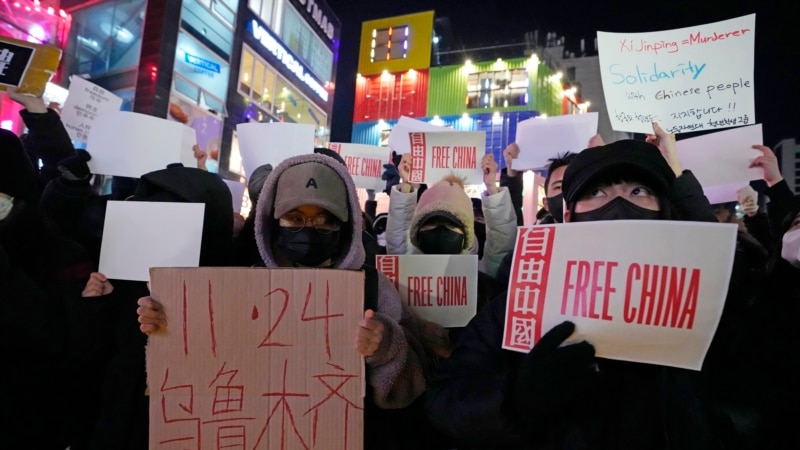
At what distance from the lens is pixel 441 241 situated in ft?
9.80

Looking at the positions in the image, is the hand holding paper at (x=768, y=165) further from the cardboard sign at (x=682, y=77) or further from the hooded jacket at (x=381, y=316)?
the hooded jacket at (x=381, y=316)

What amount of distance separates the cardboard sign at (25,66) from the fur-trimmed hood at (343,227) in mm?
2352

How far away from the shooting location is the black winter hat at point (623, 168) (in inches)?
64.5

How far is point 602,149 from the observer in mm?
1724

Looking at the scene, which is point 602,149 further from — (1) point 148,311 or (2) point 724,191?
(2) point 724,191

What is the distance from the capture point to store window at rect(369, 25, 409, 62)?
29.4 meters

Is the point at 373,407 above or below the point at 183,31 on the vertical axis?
below

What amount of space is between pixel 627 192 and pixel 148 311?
5.25 ft

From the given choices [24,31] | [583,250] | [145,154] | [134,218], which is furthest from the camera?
[24,31]

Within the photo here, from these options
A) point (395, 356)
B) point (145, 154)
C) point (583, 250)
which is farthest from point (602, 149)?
point (145, 154)

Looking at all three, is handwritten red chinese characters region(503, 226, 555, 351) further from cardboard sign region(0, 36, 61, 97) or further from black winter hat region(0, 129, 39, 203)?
cardboard sign region(0, 36, 61, 97)

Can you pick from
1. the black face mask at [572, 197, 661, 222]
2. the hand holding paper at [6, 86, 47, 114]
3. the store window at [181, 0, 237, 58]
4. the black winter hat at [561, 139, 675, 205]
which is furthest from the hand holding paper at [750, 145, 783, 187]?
the store window at [181, 0, 237, 58]

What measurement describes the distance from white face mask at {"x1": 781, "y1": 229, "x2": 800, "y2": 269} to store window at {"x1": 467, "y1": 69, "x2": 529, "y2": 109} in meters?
24.5

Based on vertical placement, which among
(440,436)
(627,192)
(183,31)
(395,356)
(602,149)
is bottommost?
(440,436)
